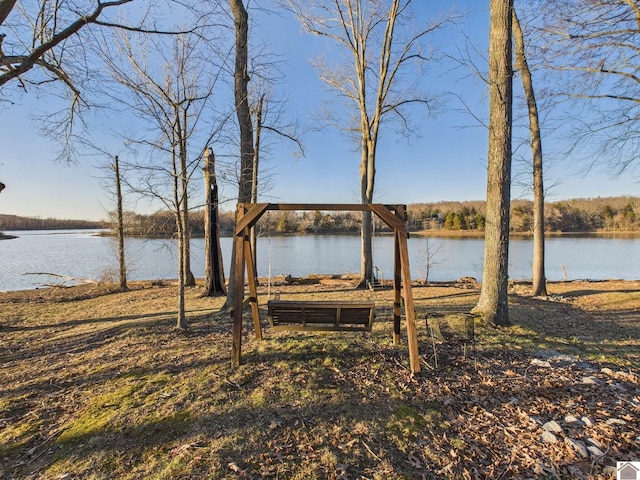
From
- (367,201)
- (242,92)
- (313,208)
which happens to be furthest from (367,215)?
(313,208)

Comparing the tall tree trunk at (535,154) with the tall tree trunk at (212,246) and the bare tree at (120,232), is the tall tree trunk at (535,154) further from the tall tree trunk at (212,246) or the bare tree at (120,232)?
the bare tree at (120,232)

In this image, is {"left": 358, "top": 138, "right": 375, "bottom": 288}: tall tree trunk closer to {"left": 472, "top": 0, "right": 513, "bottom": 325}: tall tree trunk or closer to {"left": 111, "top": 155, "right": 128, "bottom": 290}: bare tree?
{"left": 472, "top": 0, "right": 513, "bottom": 325}: tall tree trunk

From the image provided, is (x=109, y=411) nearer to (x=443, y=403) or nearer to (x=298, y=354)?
(x=298, y=354)

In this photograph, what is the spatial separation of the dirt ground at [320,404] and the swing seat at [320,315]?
1.02 ft

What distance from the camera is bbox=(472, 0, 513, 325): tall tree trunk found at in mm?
4961

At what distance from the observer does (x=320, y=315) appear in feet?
12.5

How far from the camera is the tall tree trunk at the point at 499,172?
4961 mm

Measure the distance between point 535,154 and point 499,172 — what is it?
460cm

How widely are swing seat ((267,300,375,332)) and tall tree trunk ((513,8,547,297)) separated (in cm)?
728

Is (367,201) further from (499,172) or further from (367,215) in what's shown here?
(499,172)

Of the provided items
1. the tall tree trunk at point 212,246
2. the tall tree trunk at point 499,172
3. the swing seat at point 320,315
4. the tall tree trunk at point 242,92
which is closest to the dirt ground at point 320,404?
the swing seat at point 320,315

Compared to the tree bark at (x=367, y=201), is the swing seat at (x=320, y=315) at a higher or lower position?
lower

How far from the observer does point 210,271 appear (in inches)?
340

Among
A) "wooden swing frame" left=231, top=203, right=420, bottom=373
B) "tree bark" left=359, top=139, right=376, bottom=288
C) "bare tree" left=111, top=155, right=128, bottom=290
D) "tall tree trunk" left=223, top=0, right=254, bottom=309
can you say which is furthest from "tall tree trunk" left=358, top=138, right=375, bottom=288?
"bare tree" left=111, top=155, right=128, bottom=290
